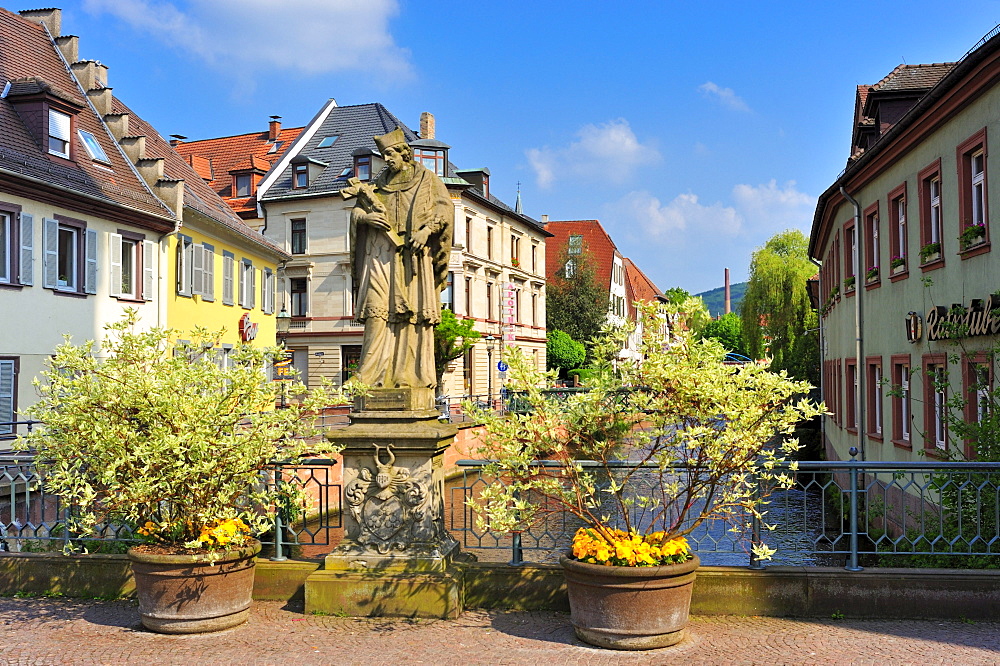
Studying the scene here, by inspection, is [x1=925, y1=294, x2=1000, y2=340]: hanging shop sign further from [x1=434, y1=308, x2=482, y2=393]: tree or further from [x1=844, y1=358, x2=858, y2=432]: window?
[x1=434, y1=308, x2=482, y2=393]: tree

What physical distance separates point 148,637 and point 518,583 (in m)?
2.74

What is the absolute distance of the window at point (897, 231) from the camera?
1601cm

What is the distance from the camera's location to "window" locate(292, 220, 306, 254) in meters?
46.1

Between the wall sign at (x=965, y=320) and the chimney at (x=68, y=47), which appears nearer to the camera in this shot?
the wall sign at (x=965, y=320)

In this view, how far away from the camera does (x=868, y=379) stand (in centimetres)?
1912

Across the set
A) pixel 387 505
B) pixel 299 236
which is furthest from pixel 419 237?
pixel 299 236

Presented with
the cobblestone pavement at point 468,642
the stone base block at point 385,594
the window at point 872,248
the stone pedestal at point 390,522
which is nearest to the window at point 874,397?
the window at point 872,248

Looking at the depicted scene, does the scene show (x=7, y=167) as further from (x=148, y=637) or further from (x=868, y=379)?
(x=868, y=379)

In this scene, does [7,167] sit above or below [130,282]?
above

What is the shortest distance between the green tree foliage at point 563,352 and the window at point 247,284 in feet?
97.0

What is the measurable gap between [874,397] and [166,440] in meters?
15.7

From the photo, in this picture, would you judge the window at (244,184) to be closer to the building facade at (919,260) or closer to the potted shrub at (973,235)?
the building facade at (919,260)

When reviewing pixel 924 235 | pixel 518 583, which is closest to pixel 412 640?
pixel 518 583

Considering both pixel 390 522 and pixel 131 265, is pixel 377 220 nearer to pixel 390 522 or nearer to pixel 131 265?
pixel 390 522
